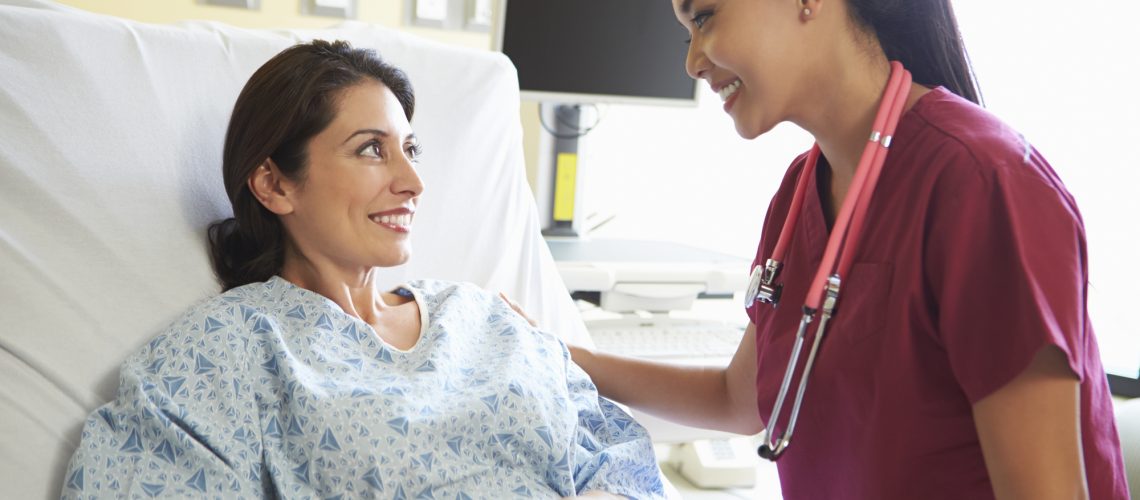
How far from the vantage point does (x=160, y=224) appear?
1.31 meters

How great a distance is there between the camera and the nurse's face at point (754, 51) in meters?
1.08

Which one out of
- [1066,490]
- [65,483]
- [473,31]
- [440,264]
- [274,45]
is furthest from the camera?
[473,31]

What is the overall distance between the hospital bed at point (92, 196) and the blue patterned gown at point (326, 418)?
2.8 inches

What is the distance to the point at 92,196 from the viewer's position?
1.25 m

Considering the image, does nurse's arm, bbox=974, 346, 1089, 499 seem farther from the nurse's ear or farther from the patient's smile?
the patient's smile

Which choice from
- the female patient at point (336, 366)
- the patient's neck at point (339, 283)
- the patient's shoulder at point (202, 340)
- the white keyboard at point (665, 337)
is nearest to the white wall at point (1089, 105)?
the white keyboard at point (665, 337)

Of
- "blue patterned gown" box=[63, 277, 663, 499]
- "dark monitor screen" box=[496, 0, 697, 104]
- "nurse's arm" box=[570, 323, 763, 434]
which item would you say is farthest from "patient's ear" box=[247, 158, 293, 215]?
"dark monitor screen" box=[496, 0, 697, 104]

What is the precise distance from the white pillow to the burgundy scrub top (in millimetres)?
804

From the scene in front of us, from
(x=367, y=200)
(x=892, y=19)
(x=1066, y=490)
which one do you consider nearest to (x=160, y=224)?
(x=367, y=200)

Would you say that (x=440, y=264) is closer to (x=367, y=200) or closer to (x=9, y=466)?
(x=367, y=200)

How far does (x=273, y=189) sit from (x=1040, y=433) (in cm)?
100

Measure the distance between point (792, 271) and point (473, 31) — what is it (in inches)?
60.0

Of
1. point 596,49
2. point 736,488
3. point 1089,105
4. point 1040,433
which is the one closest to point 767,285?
point 1040,433

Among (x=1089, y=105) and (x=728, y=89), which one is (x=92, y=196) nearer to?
(x=728, y=89)
